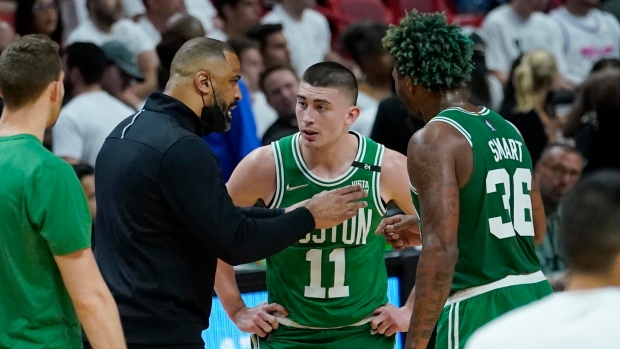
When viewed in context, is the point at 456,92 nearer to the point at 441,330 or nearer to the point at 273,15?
the point at 441,330

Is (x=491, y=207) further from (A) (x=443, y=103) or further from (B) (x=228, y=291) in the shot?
(B) (x=228, y=291)

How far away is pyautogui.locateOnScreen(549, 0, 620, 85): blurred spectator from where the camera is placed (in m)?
11.7

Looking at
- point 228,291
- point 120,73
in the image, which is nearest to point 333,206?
point 228,291

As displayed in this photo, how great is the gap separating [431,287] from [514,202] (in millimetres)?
535

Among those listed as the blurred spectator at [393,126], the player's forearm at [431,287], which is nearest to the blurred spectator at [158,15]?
the blurred spectator at [393,126]

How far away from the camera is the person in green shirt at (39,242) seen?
3.79 metres

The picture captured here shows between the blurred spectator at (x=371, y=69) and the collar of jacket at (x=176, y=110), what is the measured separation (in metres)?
3.55

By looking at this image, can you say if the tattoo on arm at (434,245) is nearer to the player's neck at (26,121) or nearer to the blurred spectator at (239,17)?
the player's neck at (26,121)

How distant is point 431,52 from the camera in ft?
15.0

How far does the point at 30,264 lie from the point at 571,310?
2127mm

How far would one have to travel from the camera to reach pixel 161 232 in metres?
4.43

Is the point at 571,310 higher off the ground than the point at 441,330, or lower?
higher

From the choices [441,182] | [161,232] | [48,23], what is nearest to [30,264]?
[161,232]

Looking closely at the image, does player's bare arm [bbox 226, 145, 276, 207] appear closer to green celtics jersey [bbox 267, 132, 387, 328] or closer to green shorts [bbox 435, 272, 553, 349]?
green celtics jersey [bbox 267, 132, 387, 328]
